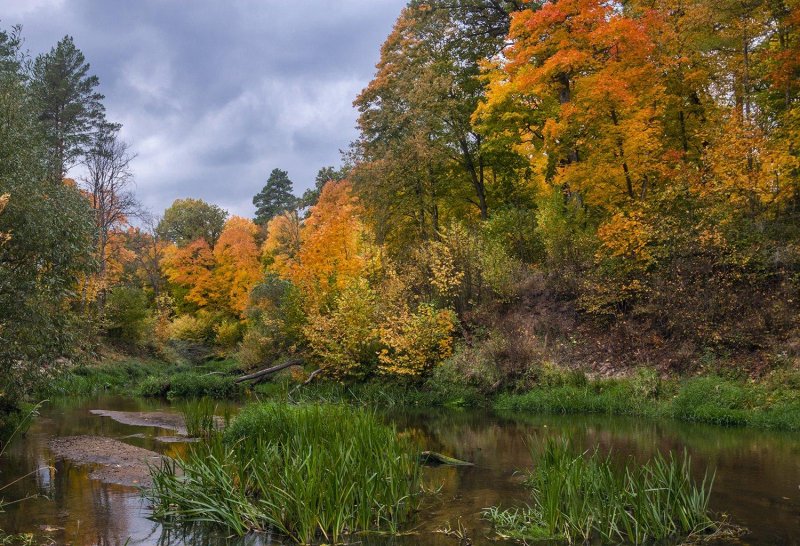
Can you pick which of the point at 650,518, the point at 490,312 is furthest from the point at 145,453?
the point at 490,312

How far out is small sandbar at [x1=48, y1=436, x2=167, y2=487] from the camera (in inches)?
394

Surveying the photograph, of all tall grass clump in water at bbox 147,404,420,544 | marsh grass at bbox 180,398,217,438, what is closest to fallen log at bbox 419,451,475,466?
tall grass clump in water at bbox 147,404,420,544

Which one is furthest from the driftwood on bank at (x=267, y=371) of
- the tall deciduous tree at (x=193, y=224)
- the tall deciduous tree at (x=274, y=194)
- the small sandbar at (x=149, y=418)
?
the tall deciduous tree at (x=274, y=194)

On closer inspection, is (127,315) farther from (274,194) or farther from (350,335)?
(274,194)

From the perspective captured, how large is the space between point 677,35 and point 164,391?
22519 millimetres

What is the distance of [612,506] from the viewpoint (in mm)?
6148

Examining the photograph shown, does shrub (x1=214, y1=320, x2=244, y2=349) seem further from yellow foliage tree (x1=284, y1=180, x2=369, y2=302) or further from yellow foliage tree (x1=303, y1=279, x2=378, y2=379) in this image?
yellow foliage tree (x1=303, y1=279, x2=378, y2=379)

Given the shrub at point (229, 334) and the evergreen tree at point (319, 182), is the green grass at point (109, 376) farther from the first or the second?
the evergreen tree at point (319, 182)

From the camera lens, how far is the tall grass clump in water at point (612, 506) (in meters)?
6.08

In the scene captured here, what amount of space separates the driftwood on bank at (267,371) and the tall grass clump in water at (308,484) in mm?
15761

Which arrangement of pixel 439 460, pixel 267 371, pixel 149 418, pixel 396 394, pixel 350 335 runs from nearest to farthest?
pixel 439 460 → pixel 149 418 → pixel 396 394 → pixel 350 335 → pixel 267 371

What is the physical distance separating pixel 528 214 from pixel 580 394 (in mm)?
8583

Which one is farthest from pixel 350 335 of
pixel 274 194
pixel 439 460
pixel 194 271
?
pixel 274 194

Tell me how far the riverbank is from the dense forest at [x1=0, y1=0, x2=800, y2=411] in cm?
52
